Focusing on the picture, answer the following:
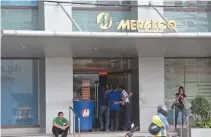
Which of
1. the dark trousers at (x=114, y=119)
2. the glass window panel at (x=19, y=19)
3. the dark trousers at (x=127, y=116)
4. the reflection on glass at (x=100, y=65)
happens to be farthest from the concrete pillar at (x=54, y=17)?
the dark trousers at (x=127, y=116)

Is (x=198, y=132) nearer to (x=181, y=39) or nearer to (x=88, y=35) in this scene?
(x=181, y=39)

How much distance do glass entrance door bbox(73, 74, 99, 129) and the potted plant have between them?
3.80 meters

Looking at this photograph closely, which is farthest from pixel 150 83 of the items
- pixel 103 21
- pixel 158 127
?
pixel 158 127

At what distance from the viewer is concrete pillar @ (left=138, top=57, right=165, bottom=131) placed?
16.5 m

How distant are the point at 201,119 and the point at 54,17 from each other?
232 inches

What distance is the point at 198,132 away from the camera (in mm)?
14492

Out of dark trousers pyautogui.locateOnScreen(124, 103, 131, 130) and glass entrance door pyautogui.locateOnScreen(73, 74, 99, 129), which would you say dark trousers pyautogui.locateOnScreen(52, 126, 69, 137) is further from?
dark trousers pyautogui.locateOnScreen(124, 103, 131, 130)

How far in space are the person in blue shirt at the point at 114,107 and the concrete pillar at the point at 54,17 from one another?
3.02 meters

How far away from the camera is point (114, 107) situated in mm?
16141

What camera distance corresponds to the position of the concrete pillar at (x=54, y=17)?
14523mm

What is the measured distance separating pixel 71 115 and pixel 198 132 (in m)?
A: 4.41

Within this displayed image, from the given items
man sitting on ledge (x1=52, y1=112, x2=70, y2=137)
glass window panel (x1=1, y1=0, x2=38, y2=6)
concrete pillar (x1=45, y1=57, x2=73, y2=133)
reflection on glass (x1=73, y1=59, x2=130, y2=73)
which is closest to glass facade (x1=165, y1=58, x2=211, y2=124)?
reflection on glass (x1=73, y1=59, x2=130, y2=73)

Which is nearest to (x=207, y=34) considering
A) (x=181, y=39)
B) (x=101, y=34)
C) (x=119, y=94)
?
(x=181, y=39)

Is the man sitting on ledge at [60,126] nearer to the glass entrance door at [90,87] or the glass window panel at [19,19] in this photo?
the glass entrance door at [90,87]
